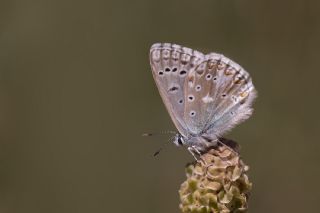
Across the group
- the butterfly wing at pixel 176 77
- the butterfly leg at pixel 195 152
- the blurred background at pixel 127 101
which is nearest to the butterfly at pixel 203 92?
the butterfly wing at pixel 176 77

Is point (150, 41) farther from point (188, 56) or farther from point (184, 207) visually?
point (184, 207)

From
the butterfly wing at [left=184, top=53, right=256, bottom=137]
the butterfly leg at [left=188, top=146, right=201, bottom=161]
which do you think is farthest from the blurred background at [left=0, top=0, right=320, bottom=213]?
the butterfly leg at [left=188, top=146, right=201, bottom=161]

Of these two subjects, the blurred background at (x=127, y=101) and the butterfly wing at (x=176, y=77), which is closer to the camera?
the butterfly wing at (x=176, y=77)

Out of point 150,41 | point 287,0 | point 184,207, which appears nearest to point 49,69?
point 150,41

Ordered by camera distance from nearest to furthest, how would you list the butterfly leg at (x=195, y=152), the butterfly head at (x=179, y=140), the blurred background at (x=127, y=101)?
the butterfly leg at (x=195, y=152), the butterfly head at (x=179, y=140), the blurred background at (x=127, y=101)

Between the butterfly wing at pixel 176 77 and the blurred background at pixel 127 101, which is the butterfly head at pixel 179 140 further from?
the blurred background at pixel 127 101

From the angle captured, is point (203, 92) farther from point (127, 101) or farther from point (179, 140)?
point (127, 101)

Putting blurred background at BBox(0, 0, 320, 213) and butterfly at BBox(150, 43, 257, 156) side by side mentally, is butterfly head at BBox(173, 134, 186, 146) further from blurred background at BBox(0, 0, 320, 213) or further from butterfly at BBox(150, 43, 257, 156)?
blurred background at BBox(0, 0, 320, 213)
